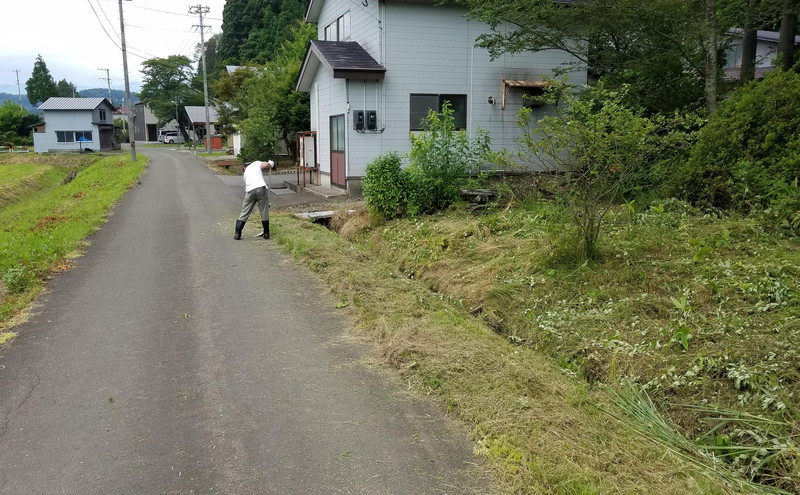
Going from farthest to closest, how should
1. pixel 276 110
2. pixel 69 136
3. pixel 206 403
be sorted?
1. pixel 69 136
2. pixel 276 110
3. pixel 206 403

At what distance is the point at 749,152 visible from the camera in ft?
27.6

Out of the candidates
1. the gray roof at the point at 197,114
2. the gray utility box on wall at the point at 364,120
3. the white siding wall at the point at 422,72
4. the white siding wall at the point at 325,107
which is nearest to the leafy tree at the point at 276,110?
the white siding wall at the point at 325,107

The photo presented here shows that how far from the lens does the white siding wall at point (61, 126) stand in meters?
62.8

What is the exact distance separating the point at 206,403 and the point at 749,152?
25.9 ft

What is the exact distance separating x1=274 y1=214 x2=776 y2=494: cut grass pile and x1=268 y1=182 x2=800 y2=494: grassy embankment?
0.05 ft

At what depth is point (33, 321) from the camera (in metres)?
6.71

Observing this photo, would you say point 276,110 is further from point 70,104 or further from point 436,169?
point 70,104

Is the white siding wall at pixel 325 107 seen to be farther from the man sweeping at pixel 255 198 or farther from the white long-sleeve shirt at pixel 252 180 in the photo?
the man sweeping at pixel 255 198

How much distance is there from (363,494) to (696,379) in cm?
281

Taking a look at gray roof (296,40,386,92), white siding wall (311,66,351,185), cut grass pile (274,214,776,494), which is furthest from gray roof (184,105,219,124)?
cut grass pile (274,214,776,494)

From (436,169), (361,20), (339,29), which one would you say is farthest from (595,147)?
(339,29)

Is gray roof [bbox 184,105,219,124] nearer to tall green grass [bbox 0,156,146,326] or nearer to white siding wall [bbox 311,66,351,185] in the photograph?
white siding wall [bbox 311,66,351,185]

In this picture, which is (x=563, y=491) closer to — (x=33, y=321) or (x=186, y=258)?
(x=33, y=321)

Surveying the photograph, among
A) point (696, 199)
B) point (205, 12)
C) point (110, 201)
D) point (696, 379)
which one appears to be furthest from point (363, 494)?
point (205, 12)
